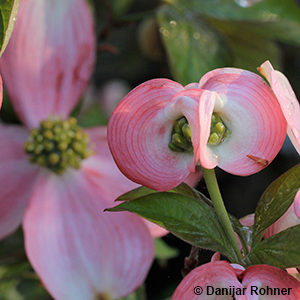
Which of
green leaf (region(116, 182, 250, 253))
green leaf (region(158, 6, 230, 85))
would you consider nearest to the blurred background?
green leaf (region(158, 6, 230, 85))

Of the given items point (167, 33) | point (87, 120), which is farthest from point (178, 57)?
point (87, 120)

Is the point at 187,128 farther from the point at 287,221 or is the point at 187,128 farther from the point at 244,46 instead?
the point at 244,46

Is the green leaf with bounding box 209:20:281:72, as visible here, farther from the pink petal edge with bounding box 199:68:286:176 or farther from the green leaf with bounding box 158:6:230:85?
the pink petal edge with bounding box 199:68:286:176

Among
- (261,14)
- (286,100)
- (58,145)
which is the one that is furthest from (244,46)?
(286,100)

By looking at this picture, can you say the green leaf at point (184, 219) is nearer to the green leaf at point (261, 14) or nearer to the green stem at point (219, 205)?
the green stem at point (219, 205)

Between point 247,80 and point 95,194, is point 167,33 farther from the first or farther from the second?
point 247,80

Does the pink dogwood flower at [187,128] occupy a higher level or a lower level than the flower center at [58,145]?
higher

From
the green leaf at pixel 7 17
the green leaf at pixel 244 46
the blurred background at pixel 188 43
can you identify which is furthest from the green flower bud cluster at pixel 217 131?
the green leaf at pixel 244 46
